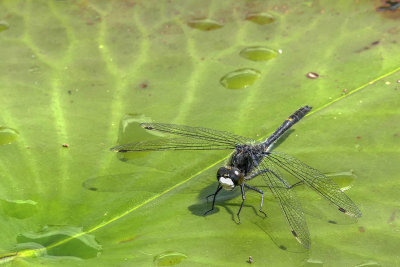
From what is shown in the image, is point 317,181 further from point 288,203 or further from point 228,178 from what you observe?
point 228,178

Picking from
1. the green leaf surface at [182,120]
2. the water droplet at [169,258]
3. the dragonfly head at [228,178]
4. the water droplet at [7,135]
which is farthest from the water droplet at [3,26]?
the water droplet at [169,258]

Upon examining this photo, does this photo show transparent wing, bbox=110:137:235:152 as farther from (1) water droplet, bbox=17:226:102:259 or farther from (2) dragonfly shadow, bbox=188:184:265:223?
(1) water droplet, bbox=17:226:102:259

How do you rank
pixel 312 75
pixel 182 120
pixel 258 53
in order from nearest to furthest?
pixel 182 120
pixel 312 75
pixel 258 53

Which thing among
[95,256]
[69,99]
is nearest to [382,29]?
[69,99]

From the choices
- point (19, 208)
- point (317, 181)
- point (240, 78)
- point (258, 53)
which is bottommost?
point (19, 208)

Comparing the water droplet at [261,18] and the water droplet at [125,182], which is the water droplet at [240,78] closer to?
the water droplet at [261,18]

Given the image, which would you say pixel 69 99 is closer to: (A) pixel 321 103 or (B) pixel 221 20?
(B) pixel 221 20

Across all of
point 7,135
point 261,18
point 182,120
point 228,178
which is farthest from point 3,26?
point 228,178
